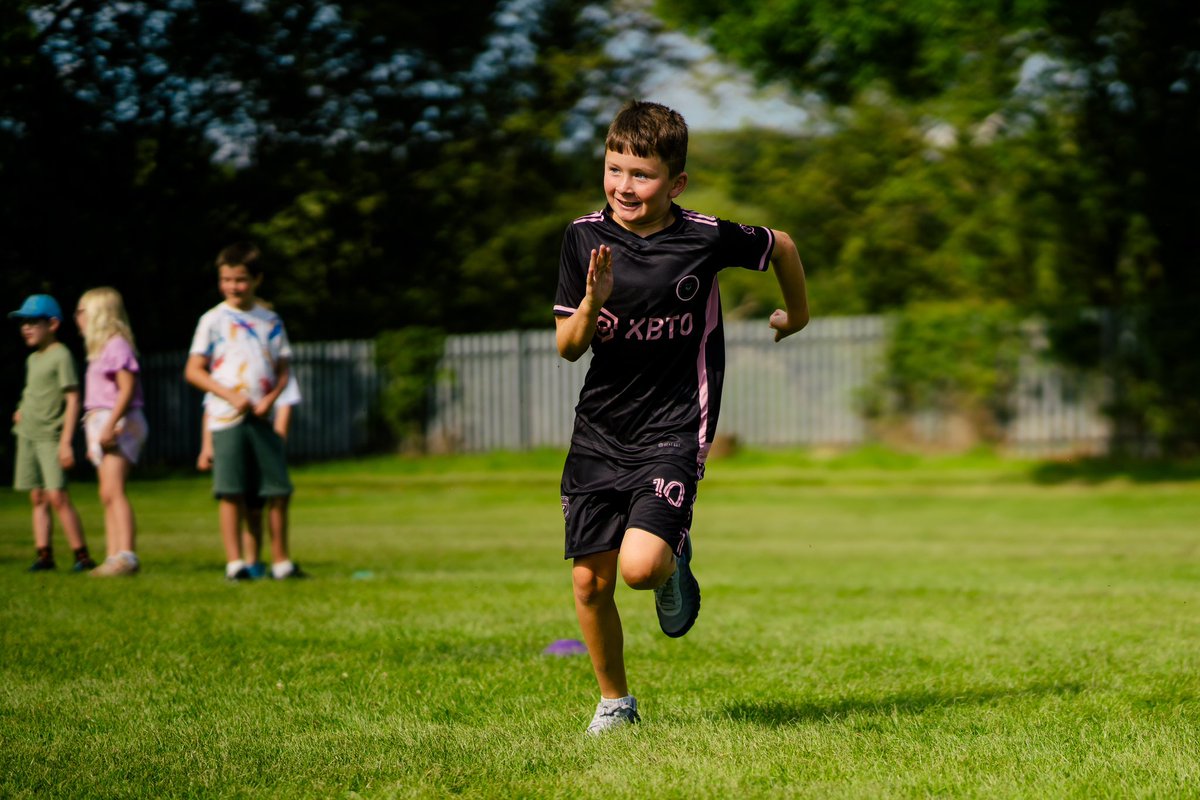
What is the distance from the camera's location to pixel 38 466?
10.4 m

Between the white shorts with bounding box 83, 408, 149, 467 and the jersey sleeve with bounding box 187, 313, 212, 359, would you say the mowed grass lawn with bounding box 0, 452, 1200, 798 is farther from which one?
the jersey sleeve with bounding box 187, 313, 212, 359

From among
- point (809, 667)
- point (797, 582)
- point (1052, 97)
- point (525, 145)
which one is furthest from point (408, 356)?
point (809, 667)

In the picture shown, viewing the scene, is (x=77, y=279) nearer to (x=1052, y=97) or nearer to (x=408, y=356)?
(x=408, y=356)

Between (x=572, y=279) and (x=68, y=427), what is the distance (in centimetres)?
649

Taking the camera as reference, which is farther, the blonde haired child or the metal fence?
the metal fence

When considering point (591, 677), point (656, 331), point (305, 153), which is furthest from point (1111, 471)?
point (656, 331)

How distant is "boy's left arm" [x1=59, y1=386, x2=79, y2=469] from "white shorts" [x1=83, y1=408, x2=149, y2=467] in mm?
113

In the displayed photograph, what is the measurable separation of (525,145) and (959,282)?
12185 millimetres

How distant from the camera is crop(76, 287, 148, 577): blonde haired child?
9.88m

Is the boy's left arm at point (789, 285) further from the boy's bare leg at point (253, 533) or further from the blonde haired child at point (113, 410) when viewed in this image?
the blonde haired child at point (113, 410)

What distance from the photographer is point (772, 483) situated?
2272 centimetres

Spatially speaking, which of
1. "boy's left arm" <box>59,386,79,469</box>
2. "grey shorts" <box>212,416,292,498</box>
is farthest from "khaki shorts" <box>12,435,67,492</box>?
"grey shorts" <box>212,416,292,498</box>

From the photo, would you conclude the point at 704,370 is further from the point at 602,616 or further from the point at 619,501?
the point at 602,616

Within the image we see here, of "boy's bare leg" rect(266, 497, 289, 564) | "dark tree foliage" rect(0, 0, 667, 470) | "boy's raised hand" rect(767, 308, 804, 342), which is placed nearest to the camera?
"boy's raised hand" rect(767, 308, 804, 342)
